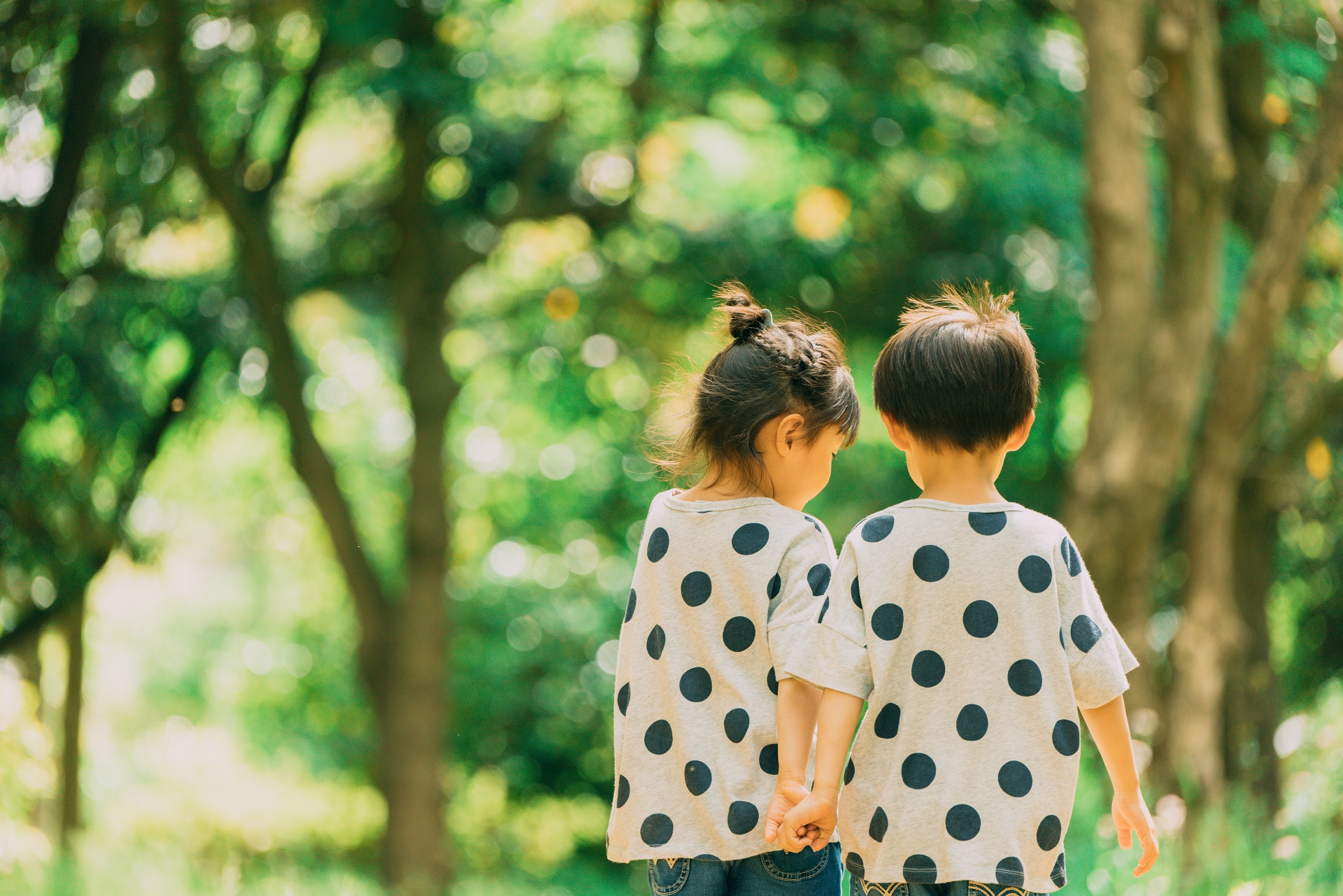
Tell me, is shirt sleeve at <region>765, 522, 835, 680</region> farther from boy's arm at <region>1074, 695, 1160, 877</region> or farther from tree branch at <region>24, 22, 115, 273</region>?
tree branch at <region>24, 22, 115, 273</region>

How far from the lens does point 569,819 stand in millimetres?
8188

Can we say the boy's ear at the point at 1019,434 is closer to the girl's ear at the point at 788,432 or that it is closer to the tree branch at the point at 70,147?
the girl's ear at the point at 788,432

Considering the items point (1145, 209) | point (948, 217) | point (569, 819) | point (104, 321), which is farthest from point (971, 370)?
point (569, 819)

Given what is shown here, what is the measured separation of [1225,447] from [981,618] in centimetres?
369

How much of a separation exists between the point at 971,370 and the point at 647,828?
2.46ft

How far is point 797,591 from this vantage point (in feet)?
5.03

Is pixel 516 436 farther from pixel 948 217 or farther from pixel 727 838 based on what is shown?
pixel 727 838

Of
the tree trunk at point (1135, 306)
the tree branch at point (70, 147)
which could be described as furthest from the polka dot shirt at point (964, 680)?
the tree branch at point (70, 147)

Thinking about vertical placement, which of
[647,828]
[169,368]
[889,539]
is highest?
[889,539]

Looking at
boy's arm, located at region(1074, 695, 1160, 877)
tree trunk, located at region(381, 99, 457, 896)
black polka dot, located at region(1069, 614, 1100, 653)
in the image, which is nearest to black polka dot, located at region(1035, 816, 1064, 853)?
boy's arm, located at region(1074, 695, 1160, 877)

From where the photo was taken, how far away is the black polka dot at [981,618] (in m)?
1.44

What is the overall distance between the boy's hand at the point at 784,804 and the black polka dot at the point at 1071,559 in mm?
440

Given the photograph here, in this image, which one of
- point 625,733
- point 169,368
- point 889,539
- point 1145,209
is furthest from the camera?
point 169,368

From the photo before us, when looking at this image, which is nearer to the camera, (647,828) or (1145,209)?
(647,828)
